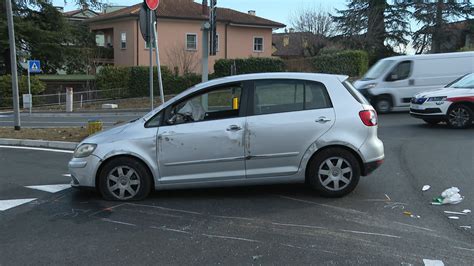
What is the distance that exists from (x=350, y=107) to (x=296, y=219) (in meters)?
1.68

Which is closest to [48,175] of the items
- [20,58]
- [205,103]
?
[205,103]

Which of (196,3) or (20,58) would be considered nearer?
(20,58)

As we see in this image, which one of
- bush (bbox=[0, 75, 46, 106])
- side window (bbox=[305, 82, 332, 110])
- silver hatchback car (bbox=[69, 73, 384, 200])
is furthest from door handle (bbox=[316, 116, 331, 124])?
bush (bbox=[0, 75, 46, 106])

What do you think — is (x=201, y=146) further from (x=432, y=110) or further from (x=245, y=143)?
(x=432, y=110)

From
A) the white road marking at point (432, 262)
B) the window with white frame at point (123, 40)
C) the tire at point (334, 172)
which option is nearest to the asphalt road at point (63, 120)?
the tire at point (334, 172)

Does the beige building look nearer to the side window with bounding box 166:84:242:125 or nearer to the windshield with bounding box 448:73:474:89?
the windshield with bounding box 448:73:474:89

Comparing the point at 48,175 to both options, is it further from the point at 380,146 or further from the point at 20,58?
the point at 20,58

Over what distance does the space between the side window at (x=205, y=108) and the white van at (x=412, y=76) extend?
11122 mm

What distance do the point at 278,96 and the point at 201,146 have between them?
1.17 metres

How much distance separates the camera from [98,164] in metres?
6.19

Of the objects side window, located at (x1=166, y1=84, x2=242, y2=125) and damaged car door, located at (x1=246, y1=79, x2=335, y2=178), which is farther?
side window, located at (x1=166, y1=84, x2=242, y2=125)

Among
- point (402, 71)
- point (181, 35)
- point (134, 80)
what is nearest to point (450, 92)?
point (402, 71)

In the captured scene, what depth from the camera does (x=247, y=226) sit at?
204 inches

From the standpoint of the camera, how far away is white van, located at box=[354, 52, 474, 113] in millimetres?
16469
